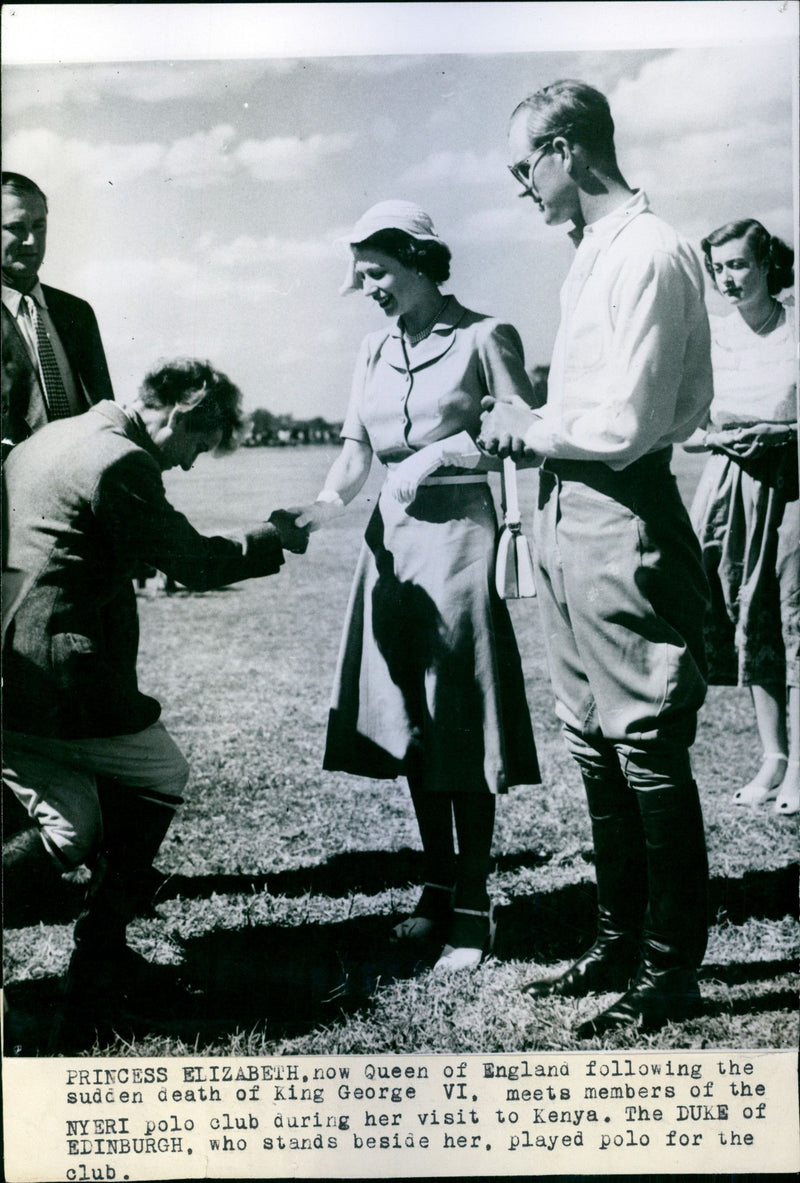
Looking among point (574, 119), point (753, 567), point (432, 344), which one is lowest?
point (753, 567)

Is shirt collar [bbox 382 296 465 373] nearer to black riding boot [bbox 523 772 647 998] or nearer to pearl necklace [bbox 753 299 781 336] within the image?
pearl necklace [bbox 753 299 781 336]

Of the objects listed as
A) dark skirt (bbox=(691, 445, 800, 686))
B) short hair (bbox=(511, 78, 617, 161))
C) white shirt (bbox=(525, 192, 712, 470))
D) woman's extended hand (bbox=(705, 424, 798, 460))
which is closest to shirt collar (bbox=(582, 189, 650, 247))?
white shirt (bbox=(525, 192, 712, 470))

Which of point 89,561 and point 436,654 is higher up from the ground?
point 89,561

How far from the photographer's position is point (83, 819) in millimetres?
3340

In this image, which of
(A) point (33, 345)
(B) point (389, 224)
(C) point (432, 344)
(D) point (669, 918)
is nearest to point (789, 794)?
(D) point (669, 918)

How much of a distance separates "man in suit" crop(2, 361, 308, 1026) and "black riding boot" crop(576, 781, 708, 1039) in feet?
4.56

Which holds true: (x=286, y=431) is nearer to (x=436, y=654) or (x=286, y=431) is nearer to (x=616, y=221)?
(x=436, y=654)

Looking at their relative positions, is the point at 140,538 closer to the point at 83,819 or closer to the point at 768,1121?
the point at 83,819

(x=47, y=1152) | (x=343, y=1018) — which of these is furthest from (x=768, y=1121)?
(x=47, y=1152)

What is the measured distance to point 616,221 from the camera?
3258 millimetres

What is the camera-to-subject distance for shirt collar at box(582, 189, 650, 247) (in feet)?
10.6

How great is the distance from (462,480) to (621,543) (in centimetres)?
54

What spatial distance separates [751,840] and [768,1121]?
84cm

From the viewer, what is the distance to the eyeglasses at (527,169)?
3.33 m
